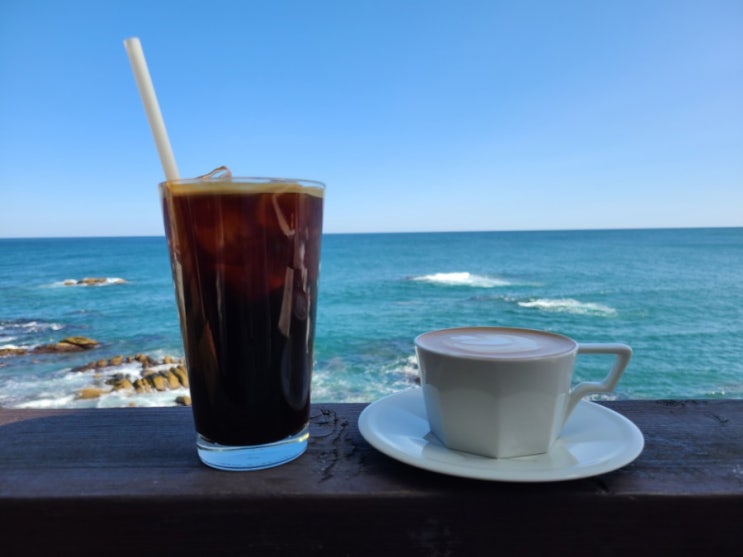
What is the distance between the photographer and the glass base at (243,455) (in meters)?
0.54

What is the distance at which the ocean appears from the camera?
8359mm

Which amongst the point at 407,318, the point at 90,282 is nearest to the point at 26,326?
the point at 407,318

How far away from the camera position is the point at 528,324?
1347 cm

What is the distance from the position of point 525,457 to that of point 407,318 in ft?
46.7

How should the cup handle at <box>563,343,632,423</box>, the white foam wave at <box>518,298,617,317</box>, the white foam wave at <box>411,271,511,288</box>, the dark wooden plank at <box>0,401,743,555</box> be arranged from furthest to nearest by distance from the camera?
the white foam wave at <box>411,271,511,288</box>
the white foam wave at <box>518,298,617,317</box>
the cup handle at <box>563,343,632,423</box>
the dark wooden plank at <box>0,401,743,555</box>

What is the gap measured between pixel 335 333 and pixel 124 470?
1215 centimetres

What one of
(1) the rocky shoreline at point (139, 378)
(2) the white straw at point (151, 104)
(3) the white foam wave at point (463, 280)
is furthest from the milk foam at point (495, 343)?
(3) the white foam wave at point (463, 280)

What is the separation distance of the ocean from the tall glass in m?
6.71

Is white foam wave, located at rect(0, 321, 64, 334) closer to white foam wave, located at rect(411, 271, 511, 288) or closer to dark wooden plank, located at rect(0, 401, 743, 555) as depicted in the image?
white foam wave, located at rect(411, 271, 511, 288)

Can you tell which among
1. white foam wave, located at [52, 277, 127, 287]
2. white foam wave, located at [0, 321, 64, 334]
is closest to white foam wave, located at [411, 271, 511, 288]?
white foam wave, located at [0, 321, 64, 334]

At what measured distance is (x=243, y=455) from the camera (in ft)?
1.78

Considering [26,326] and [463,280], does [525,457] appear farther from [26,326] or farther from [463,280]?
[463,280]

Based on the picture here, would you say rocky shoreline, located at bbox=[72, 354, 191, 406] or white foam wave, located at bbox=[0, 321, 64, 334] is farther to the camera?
white foam wave, located at bbox=[0, 321, 64, 334]

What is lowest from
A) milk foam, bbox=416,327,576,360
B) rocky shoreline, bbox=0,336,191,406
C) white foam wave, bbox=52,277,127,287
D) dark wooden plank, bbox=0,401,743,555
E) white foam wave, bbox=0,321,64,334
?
white foam wave, bbox=52,277,127,287
